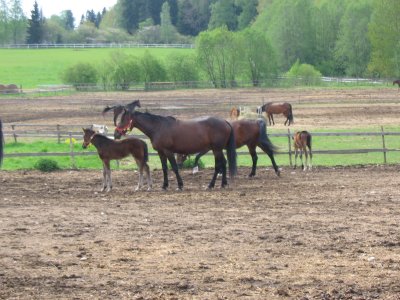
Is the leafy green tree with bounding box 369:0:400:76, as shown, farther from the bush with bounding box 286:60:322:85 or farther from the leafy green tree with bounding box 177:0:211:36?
the leafy green tree with bounding box 177:0:211:36

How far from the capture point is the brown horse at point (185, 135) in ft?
60.7

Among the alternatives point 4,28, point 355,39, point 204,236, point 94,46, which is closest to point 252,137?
point 204,236

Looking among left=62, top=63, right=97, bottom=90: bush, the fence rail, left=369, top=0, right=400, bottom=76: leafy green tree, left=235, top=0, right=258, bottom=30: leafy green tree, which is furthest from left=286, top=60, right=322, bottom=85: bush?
the fence rail

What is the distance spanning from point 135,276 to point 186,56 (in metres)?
68.7

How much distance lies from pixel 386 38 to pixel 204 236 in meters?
66.6

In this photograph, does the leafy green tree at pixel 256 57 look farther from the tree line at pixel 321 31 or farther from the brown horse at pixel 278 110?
the brown horse at pixel 278 110

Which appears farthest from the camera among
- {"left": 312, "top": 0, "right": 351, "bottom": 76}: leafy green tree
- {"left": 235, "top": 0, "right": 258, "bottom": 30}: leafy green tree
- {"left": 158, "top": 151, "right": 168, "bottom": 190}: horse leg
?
{"left": 235, "top": 0, "right": 258, "bottom": 30}: leafy green tree

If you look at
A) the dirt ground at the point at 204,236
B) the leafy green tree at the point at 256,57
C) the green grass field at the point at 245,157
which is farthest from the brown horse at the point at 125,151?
the leafy green tree at the point at 256,57

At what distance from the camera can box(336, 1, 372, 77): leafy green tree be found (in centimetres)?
8256

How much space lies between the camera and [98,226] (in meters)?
13.5

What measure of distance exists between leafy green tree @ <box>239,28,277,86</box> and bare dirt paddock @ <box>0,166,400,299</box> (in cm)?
5940

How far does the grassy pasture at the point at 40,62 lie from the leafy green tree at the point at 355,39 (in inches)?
710

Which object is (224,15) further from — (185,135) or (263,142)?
(185,135)

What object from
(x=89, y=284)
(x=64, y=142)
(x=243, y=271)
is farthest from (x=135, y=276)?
(x=64, y=142)
